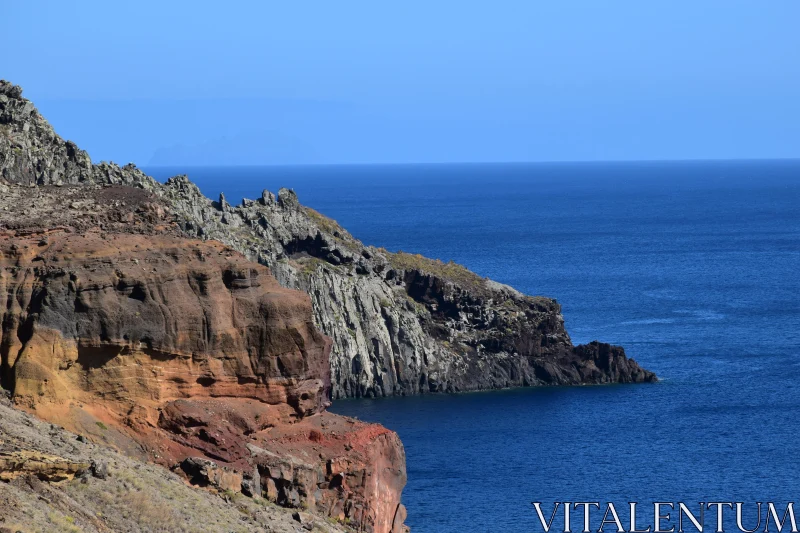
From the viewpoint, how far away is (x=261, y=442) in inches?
2253

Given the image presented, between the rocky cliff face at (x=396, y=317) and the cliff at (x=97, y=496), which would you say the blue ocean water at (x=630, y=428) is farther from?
the cliff at (x=97, y=496)

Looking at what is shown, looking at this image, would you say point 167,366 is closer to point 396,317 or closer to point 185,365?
point 185,365

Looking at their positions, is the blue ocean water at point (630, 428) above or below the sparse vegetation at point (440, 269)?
below

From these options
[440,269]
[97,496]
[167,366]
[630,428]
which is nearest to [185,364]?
[167,366]

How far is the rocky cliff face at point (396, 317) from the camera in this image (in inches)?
5032

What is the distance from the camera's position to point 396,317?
13275 cm

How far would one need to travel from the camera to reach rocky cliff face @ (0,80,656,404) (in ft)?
419

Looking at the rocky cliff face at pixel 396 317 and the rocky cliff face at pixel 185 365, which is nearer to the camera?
the rocky cliff face at pixel 185 365

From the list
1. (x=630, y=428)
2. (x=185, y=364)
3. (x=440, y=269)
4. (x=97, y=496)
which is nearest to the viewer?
(x=97, y=496)

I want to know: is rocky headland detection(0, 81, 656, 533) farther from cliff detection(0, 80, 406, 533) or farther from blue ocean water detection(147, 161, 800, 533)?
blue ocean water detection(147, 161, 800, 533)

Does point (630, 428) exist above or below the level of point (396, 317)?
below

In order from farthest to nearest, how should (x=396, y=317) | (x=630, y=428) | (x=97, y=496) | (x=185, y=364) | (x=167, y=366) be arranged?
(x=396, y=317), (x=630, y=428), (x=185, y=364), (x=167, y=366), (x=97, y=496)

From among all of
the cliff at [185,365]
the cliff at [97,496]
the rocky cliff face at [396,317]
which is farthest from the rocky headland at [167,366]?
the rocky cliff face at [396,317]

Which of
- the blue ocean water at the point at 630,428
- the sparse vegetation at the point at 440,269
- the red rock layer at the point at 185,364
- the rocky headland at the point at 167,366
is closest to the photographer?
the rocky headland at the point at 167,366
